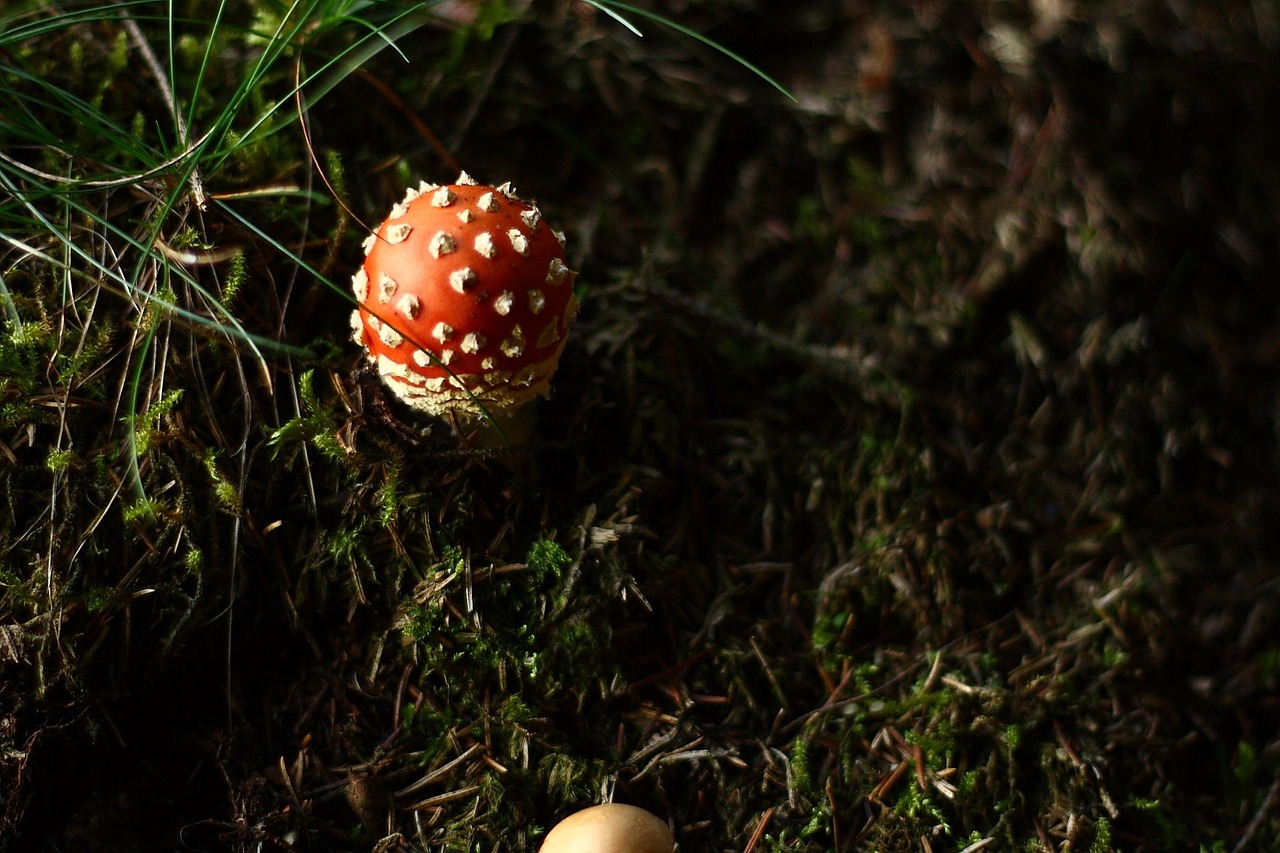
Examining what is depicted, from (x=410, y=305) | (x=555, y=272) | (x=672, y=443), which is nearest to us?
(x=410, y=305)

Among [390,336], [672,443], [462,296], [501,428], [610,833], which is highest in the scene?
[462,296]

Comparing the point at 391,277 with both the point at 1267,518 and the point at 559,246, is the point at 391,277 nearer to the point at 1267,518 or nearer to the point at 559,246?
the point at 559,246

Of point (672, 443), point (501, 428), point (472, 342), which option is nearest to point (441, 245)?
point (472, 342)

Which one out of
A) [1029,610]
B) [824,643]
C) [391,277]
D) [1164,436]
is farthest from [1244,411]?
[391,277]

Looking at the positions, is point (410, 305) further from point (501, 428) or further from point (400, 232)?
point (501, 428)

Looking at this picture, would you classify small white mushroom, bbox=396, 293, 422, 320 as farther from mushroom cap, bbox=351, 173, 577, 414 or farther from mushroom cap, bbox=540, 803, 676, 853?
mushroom cap, bbox=540, 803, 676, 853

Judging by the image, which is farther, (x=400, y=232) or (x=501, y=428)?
(x=501, y=428)

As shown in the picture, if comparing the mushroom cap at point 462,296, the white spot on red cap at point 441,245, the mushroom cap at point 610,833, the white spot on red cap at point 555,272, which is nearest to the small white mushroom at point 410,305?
the mushroom cap at point 462,296
